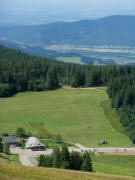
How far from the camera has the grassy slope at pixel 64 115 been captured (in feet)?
204

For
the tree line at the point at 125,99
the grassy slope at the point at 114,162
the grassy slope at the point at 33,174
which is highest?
the grassy slope at the point at 33,174

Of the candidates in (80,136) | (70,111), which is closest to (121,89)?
(70,111)

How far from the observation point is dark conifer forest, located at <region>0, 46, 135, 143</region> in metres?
77.8

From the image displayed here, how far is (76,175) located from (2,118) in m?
43.6

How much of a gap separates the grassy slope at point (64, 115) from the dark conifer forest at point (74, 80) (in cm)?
282

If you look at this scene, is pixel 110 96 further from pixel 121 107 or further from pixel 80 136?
pixel 80 136

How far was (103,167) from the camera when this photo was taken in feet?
141

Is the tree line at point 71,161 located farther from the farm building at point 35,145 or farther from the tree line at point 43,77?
the tree line at point 43,77

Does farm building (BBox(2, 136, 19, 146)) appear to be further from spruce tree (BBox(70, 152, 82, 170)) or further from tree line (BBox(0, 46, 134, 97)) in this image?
tree line (BBox(0, 46, 134, 97))

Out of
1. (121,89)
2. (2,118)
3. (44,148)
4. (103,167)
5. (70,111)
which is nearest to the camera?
(103,167)

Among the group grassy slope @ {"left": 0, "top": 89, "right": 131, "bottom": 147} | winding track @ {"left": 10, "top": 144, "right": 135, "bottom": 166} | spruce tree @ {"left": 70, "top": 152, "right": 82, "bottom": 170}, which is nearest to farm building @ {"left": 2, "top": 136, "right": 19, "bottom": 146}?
winding track @ {"left": 10, "top": 144, "right": 135, "bottom": 166}

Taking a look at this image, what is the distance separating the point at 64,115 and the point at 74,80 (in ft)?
86.6

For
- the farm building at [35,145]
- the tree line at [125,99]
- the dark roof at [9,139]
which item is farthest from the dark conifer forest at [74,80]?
the dark roof at [9,139]

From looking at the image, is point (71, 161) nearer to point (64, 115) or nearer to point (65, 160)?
point (65, 160)
